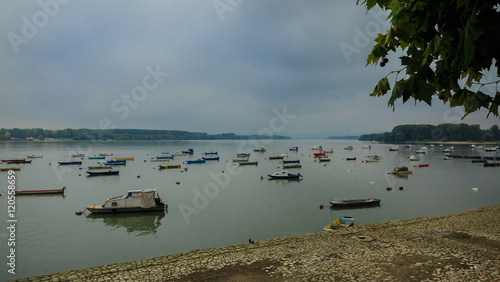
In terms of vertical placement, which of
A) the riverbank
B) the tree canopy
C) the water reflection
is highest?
the tree canopy

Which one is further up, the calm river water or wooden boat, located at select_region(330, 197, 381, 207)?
wooden boat, located at select_region(330, 197, 381, 207)

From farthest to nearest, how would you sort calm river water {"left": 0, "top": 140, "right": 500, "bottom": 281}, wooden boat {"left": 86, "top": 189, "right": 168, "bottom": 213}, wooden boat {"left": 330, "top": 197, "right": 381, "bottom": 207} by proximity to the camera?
wooden boat {"left": 330, "top": 197, "right": 381, "bottom": 207}
wooden boat {"left": 86, "top": 189, "right": 168, "bottom": 213}
calm river water {"left": 0, "top": 140, "right": 500, "bottom": 281}

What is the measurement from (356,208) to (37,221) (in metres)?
29.1

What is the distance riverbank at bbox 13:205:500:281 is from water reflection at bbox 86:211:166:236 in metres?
12.6

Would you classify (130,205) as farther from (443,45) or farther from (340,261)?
(443,45)

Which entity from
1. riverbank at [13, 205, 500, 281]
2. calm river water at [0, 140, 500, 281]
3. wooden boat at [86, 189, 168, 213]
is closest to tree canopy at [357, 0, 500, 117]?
riverbank at [13, 205, 500, 281]

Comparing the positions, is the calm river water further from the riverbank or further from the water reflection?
the riverbank

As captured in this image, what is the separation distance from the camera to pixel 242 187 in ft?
138

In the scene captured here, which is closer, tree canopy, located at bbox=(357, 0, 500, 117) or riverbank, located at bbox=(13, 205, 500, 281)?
tree canopy, located at bbox=(357, 0, 500, 117)

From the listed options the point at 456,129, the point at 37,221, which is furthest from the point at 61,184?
the point at 456,129

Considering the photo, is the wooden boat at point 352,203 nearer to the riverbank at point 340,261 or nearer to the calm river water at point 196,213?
the calm river water at point 196,213

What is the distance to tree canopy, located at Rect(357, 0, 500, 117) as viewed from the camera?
3451 millimetres

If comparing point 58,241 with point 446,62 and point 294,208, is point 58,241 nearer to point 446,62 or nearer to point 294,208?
point 294,208

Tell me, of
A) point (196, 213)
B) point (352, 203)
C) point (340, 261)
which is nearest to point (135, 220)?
point (196, 213)
